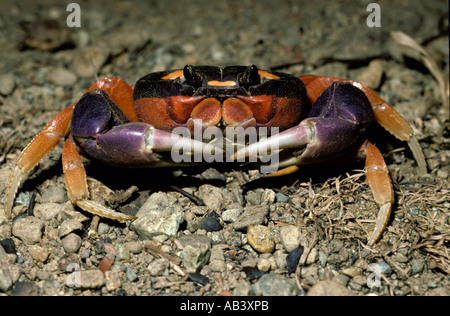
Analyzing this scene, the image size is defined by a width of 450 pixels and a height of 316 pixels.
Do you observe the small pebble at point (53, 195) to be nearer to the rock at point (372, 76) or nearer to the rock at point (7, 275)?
the rock at point (7, 275)

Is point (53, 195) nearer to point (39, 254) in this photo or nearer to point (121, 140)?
point (39, 254)

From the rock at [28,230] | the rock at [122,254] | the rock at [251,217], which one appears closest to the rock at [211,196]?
the rock at [251,217]

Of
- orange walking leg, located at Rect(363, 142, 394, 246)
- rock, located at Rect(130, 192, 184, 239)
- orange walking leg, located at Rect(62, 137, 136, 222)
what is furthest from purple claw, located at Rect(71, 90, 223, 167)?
orange walking leg, located at Rect(363, 142, 394, 246)

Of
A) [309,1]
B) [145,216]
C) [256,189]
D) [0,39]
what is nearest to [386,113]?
[256,189]

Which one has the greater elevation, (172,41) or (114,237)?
(172,41)

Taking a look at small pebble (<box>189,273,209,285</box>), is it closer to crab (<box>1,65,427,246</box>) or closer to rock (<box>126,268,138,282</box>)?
rock (<box>126,268,138,282</box>)

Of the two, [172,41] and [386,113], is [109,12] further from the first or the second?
[386,113]

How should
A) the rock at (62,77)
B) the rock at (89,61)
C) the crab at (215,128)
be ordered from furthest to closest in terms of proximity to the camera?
the rock at (89,61)
the rock at (62,77)
the crab at (215,128)
